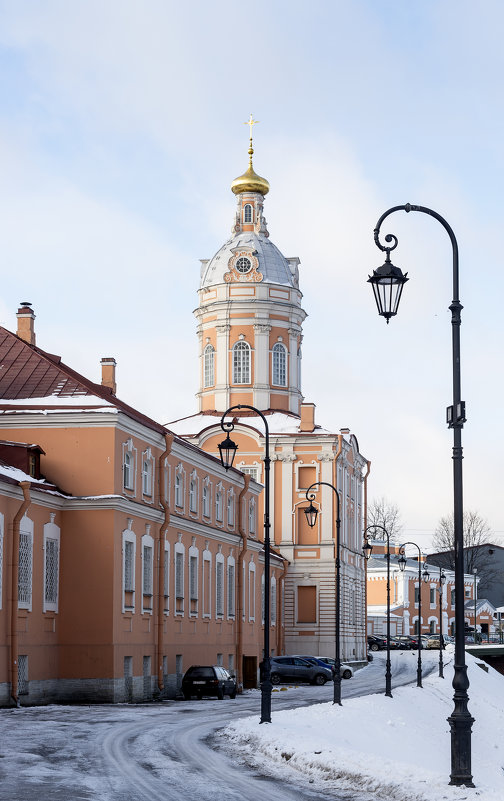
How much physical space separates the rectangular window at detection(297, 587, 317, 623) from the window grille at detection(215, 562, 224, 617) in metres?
22.9

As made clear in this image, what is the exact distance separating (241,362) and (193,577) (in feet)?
103

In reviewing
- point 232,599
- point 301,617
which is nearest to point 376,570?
point 301,617

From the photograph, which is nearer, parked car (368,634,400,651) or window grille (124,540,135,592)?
window grille (124,540,135,592)

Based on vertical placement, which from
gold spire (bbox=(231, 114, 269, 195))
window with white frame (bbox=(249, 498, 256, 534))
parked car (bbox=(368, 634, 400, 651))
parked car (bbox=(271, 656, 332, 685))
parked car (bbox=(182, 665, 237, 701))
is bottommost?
parked car (bbox=(368, 634, 400, 651))

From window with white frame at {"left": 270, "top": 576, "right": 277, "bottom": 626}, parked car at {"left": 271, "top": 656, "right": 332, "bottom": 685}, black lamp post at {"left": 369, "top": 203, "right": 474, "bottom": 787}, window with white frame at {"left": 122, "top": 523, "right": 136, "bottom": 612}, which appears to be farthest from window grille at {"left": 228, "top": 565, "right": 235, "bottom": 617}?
black lamp post at {"left": 369, "top": 203, "right": 474, "bottom": 787}

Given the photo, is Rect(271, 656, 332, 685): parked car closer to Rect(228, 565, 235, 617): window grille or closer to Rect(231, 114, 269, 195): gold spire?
Rect(228, 565, 235, 617): window grille

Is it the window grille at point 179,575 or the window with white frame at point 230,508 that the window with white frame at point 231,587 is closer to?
the window with white frame at point 230,508

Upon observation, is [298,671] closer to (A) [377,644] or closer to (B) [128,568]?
Result: (B) [128,568]

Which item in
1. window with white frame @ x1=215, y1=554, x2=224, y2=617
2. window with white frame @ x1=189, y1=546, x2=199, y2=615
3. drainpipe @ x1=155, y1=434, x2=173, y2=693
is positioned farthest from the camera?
window with white frame @ x1=215, y1=554, x2=224, y2=617

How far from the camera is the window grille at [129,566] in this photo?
42.7 meters

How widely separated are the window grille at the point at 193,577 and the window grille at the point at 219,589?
3331mm

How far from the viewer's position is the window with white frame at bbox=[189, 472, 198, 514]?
51500 millimetres

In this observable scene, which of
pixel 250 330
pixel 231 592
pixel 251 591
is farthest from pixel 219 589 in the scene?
pixel 250 330

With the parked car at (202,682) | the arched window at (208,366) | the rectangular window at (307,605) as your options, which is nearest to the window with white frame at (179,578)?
the parked car at (202,682)
